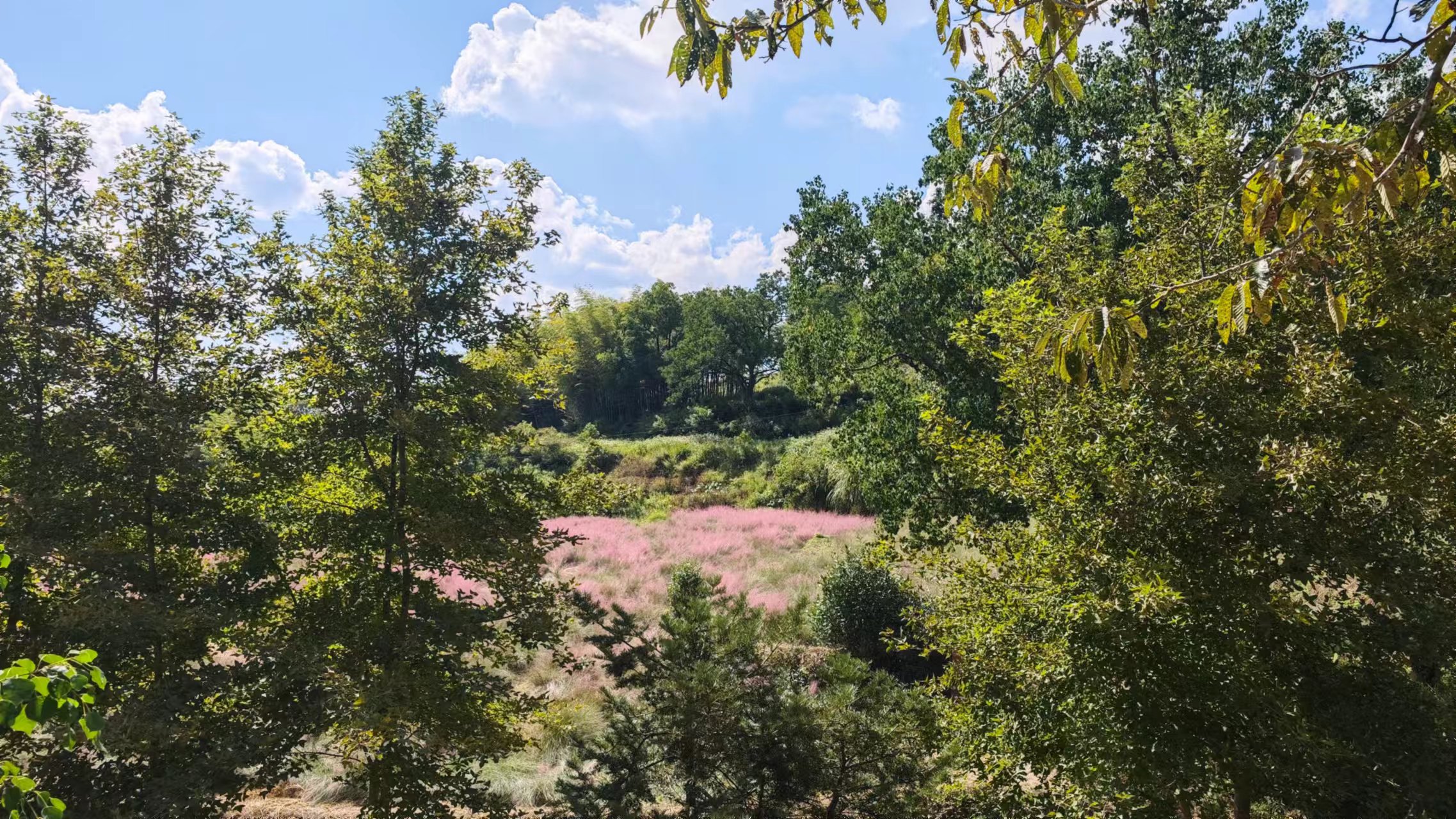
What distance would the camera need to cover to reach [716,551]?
765 inches

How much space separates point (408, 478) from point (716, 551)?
540 inches

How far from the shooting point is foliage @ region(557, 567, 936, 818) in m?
6.03

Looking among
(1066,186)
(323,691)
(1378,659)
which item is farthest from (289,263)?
(1066,186)

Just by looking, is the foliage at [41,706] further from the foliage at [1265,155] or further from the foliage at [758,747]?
the foliage at [758,747]

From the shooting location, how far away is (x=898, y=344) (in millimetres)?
11312

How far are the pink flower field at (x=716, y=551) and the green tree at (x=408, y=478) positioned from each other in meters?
7.82

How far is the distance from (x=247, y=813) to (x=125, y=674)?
129 inches

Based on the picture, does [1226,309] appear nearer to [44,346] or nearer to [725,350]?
[44,346]

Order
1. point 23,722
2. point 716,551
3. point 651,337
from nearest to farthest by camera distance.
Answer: point 23,722, point 716,551, point 651,337

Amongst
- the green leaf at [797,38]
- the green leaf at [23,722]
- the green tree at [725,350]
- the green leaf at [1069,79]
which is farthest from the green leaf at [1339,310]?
the green tree at [725,350]

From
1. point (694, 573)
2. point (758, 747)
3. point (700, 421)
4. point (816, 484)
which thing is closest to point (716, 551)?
point (816, 484)

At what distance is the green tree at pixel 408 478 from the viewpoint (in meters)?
5.94

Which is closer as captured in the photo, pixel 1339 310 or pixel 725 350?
pixel 1339 310

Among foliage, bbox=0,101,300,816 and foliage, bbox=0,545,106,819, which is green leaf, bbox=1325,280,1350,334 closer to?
foliage, bbox=0,545,106,819
